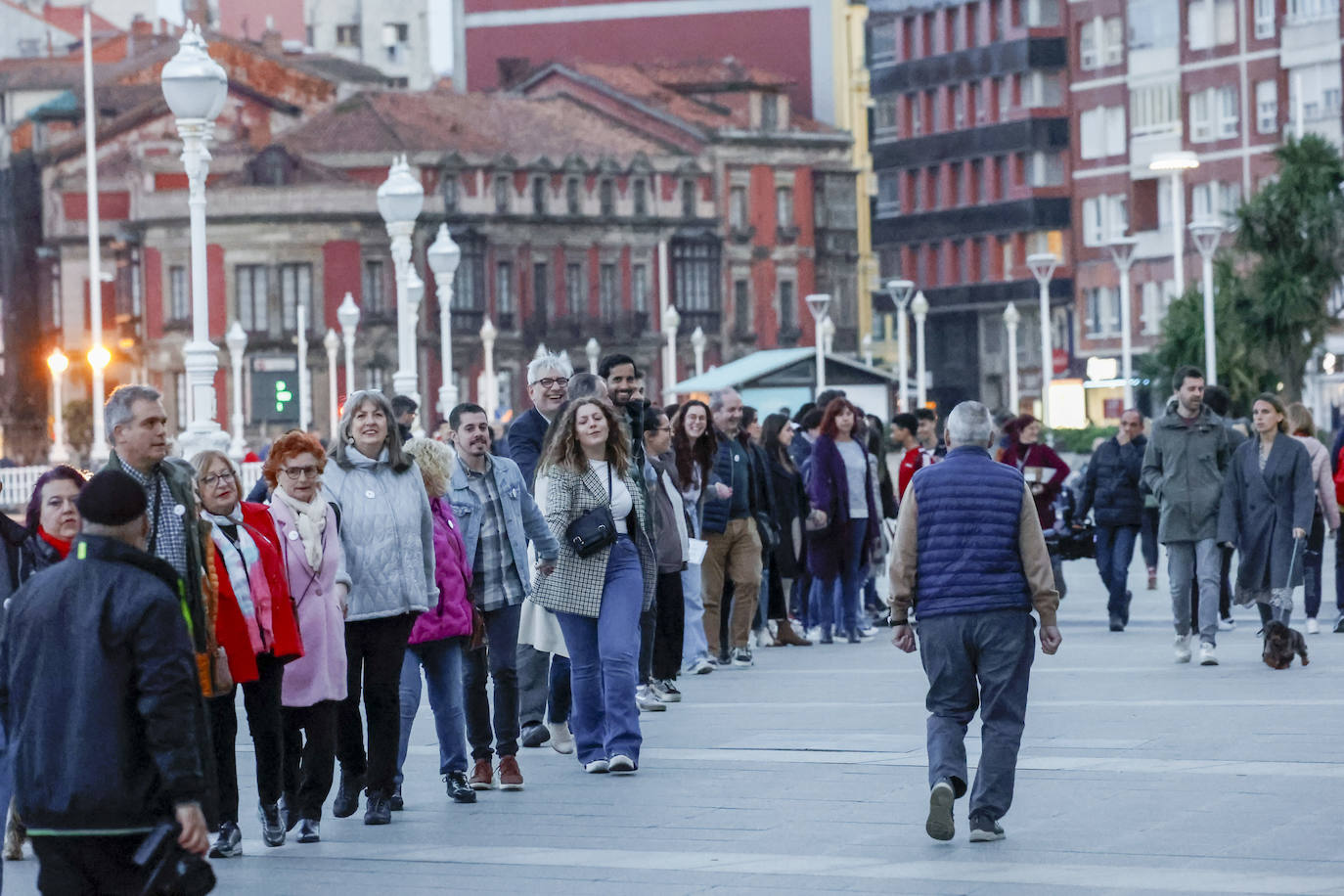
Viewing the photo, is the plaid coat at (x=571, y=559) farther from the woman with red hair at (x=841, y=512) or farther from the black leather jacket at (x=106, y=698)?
the woman with red hair at (x=841, y=512)

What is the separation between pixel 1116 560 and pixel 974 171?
7760 centimetres

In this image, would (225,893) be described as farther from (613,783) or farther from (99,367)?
(99,367)

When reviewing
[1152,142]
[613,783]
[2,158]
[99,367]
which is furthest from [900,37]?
[613,783]

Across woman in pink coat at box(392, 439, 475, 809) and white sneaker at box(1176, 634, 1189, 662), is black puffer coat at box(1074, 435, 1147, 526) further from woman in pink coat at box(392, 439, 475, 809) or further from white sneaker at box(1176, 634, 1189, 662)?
woman in pink coat at box(392, 439, 475, 809)

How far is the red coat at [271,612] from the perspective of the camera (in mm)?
11180

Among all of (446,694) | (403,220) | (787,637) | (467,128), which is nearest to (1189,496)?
(787,637)

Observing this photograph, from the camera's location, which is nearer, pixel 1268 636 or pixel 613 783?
pixel 613 783

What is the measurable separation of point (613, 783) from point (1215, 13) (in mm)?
77821

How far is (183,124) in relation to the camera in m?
22.8

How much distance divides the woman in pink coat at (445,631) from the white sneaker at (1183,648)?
23.8ft

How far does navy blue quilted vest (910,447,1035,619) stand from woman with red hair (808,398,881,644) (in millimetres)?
10952

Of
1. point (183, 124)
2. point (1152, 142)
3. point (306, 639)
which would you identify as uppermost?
point (1152, 142)

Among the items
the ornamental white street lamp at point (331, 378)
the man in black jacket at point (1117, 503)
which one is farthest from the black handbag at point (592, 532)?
the ornamental white street lamp at point (331, 378)

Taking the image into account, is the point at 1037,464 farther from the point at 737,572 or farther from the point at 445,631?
the point at 445,631
